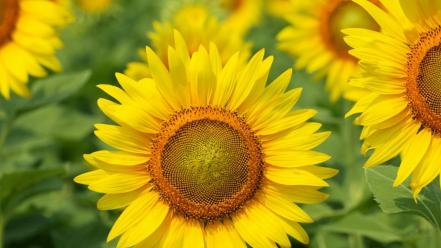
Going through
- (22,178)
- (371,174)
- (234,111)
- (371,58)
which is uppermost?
(371,58)

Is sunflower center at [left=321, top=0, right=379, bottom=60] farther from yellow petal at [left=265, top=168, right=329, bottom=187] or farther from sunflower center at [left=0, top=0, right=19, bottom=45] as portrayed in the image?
yellow petal at [left=265, top=168, right=329, bottom=187]

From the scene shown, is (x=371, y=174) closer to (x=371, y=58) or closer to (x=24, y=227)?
(x=371, y=58)

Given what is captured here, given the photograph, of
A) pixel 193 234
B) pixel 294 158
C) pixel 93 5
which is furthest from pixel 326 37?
pixel 93 5

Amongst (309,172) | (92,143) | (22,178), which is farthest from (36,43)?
(309,172)

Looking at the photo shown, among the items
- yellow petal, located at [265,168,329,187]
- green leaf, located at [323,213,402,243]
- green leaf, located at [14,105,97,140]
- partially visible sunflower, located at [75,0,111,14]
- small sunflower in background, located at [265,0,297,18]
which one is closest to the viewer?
yellow petal, located at [265,168,329,187]

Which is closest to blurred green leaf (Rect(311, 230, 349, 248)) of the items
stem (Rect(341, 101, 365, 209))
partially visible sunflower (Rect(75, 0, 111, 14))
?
stem (Rect(341, 101, 365, 209))
